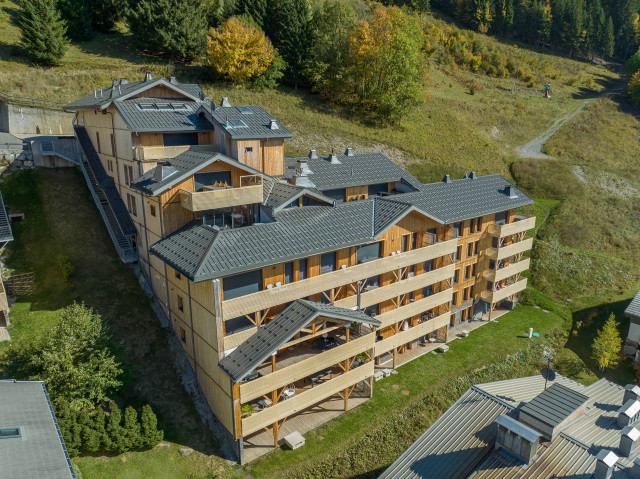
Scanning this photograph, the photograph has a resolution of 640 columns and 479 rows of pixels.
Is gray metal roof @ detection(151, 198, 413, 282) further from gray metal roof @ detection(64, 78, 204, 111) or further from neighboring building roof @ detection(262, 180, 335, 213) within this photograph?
gray metal roof @ detection(64, 78, 204, 111)

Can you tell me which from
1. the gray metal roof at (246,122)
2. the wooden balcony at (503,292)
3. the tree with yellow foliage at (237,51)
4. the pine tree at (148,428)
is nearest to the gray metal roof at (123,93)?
the gray metal roof at (246,122)

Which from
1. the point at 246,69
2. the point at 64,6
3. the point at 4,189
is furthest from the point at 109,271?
the point at 64,6

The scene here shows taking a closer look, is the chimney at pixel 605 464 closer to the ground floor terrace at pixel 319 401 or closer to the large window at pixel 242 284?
the ground floor terrace at pixel 319 401

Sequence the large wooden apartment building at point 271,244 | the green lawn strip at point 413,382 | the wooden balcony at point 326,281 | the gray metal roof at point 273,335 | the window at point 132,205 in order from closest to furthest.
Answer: the gray metal roof at point 273,335, the wooden balcony at point 326,281, the large wooden apartment building at point 271,244, the green lawn strip at point 413,382, the window at point 132,205

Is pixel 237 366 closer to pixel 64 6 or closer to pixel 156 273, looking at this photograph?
pixel 156 273

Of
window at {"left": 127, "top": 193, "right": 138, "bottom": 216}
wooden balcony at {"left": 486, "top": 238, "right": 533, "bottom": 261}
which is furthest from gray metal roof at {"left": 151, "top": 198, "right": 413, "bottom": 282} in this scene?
wooden balcony at {"left": 486, "top": 238, "right": 533, "bottom": 261}

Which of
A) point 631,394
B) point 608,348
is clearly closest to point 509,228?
point 608,348
